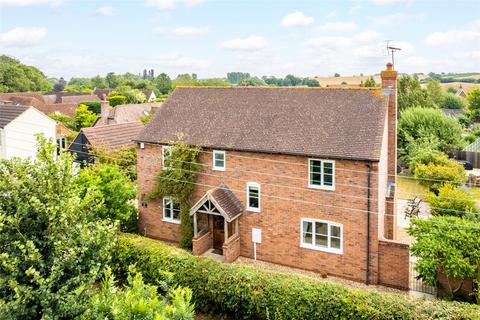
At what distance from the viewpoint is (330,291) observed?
14336mm

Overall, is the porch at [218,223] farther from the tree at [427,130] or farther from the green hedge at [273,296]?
the tree at [427,130]

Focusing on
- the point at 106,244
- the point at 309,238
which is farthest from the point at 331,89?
the point at 106,244

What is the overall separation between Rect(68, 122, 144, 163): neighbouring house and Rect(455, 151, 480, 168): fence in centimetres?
3493

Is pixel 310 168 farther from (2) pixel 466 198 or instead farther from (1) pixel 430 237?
(2) pixel 466 198

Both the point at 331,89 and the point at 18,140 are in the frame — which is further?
the point at 18,140

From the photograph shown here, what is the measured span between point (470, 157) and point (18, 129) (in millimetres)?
45189

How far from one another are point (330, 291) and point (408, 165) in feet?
98.7

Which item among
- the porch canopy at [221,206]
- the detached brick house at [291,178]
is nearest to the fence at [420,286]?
the detached brick house at [291,178]

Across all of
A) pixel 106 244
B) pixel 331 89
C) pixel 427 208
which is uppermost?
pixel 331 89

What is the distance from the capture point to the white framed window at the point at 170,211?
77.4 feet

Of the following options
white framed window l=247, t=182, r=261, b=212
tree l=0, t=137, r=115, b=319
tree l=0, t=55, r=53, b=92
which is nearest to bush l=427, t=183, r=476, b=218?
white framed window l=247, t=182, r=261, b=212

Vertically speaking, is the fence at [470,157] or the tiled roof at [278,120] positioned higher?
the tiled roof at [278,120]

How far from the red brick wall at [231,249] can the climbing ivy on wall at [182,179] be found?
278 centimetres

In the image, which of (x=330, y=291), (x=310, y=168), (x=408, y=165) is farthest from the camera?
(x=408, y=165)
